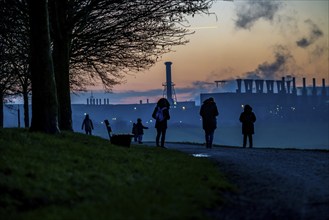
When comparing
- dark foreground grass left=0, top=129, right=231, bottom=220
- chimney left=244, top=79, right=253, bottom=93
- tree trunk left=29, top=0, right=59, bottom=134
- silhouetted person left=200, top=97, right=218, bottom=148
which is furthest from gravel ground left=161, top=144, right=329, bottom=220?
chimney left=244, top=79, right=253, bottom=93

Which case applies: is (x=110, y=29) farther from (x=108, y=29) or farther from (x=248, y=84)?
(x=248, y=84)

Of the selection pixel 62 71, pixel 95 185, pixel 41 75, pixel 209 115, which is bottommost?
pixel 95 185

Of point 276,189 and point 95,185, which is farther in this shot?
point 276,189

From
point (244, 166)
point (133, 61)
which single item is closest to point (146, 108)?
point (133, 61)

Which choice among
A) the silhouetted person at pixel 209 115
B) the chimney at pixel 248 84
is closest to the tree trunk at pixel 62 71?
the silhouetted person at pixel 209 115

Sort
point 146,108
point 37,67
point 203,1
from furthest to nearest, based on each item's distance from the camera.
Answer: point 146,108, point 203,1, point 37,67

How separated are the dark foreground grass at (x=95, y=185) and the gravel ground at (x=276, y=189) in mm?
367

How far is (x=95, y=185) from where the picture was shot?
8078 mm

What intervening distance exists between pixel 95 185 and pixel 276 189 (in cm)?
300

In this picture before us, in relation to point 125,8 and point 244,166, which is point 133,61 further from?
point 244,166

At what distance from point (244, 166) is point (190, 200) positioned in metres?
5.16

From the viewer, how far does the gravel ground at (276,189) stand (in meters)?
7.10

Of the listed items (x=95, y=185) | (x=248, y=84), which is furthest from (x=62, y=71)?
(x=248, y=84)

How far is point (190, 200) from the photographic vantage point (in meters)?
7.32
